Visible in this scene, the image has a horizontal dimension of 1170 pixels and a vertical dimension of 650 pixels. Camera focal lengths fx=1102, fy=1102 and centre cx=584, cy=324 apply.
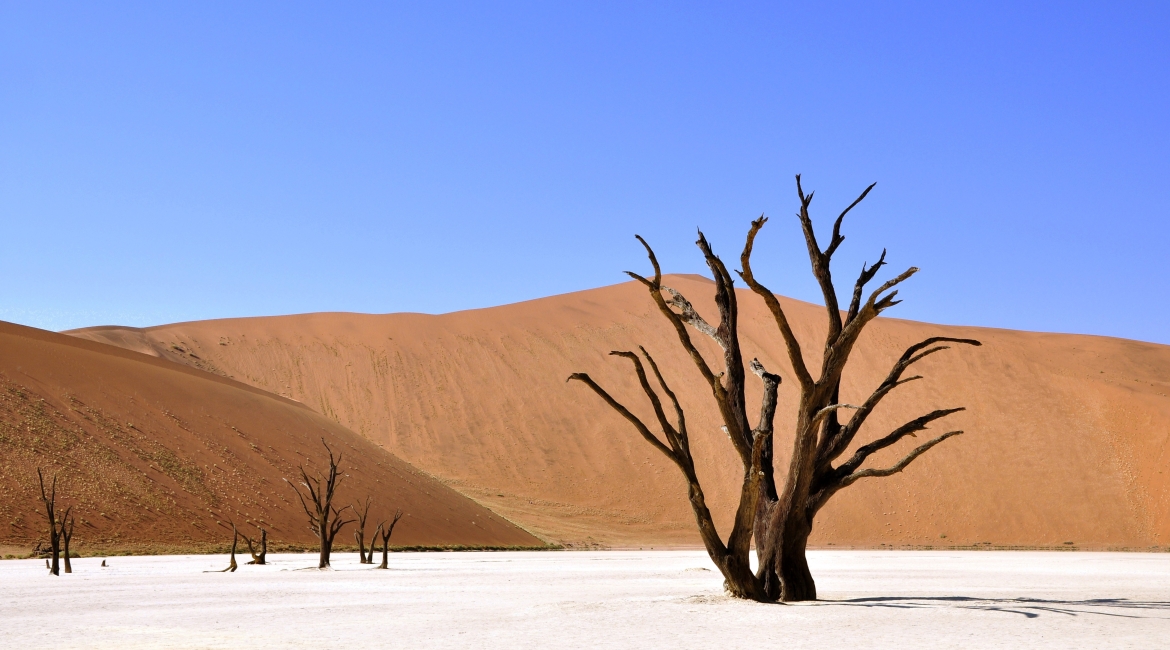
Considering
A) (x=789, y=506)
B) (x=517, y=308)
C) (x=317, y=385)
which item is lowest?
(x=789, y=506)

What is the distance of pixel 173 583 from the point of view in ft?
66.3

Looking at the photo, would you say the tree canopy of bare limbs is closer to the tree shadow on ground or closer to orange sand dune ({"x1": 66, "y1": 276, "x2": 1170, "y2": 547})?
the tree shadow on ground

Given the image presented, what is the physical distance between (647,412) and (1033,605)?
5549 centimetres

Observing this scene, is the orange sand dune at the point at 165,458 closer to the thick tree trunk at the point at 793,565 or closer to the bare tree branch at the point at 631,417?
the bare tree branch at the point at 631,417

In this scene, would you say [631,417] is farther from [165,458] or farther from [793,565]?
[165,458]

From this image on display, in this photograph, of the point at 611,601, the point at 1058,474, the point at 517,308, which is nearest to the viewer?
the point at 611,601

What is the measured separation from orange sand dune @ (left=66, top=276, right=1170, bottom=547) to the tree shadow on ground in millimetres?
36589

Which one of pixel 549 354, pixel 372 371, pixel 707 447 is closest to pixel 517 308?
pixel 549 354

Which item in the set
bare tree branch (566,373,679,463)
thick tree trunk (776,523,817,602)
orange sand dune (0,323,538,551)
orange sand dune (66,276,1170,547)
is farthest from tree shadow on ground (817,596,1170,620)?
orange sand dune (66,276,1170,547)

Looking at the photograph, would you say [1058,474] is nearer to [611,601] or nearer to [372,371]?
[372,371]

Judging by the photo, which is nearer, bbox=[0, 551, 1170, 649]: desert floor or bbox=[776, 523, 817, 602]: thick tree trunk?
bbox=[0, 551, 1170, 649]: desert floor

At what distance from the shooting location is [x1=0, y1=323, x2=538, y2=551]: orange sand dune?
118 ft

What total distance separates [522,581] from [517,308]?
210 feet

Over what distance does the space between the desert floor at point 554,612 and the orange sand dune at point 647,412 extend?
31.1m
